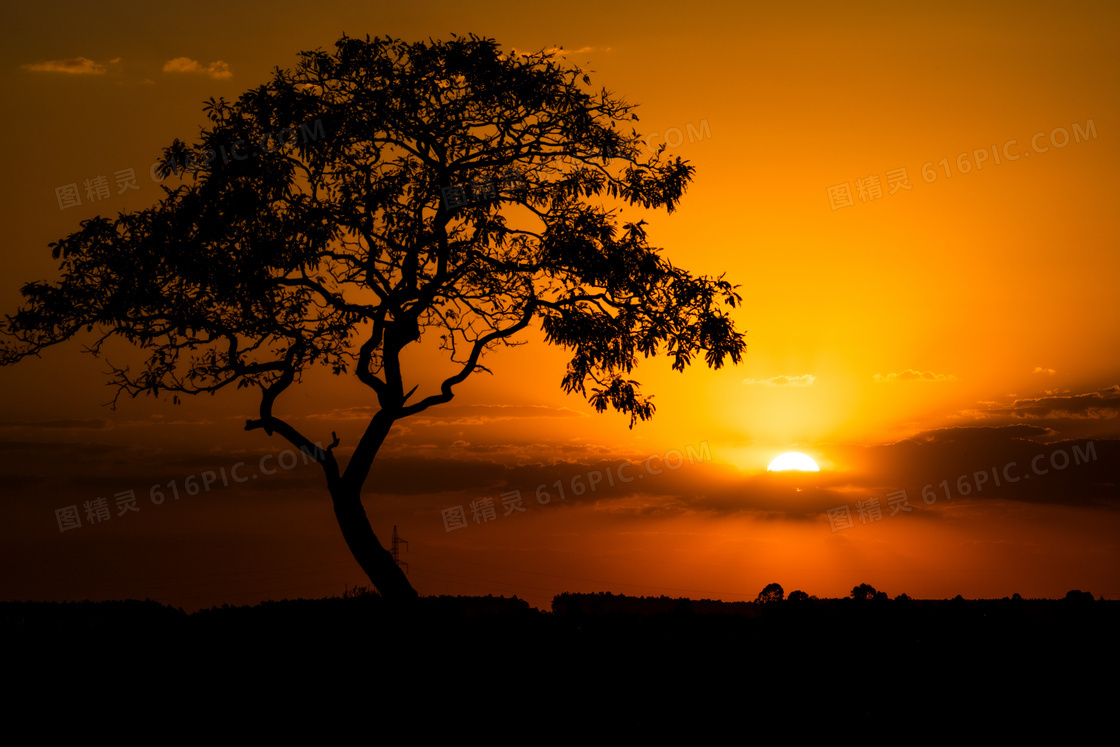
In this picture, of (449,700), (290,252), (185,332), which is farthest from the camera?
(185,332)

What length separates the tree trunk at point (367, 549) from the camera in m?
22.2

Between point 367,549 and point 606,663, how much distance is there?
10.3 meters

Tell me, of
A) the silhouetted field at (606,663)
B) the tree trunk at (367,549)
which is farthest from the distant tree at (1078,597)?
the tree trunk at (367,549)

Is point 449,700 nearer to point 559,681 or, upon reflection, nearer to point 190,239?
point 559,681

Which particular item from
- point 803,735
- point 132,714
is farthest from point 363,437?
point 803,735

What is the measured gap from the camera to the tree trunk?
22.2 m

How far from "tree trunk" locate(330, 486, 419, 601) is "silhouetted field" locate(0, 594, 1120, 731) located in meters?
3.85

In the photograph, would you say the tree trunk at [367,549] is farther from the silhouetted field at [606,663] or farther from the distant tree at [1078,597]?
the distant tree at [1078,597]

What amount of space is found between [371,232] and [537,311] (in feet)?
15.2

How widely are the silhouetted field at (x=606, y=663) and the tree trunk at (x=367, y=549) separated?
152 inches

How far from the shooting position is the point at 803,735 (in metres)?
11.5

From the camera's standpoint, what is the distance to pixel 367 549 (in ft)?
73.7

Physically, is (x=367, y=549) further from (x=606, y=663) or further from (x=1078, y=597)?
(x=1078, y=597)

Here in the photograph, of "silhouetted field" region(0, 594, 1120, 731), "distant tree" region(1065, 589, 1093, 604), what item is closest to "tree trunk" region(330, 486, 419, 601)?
"silhouetted field" region(0, 594, 1120, 731)
